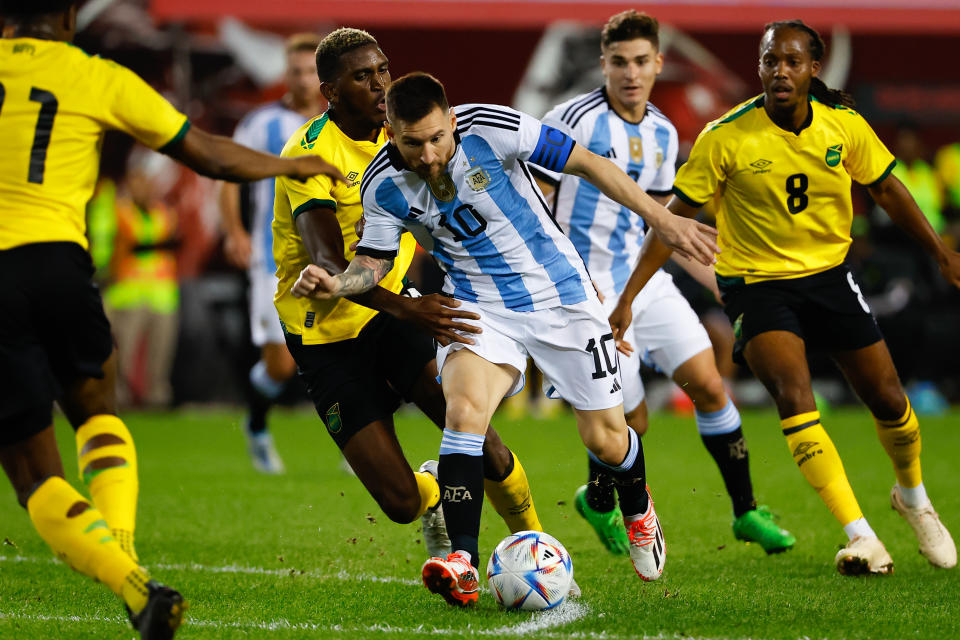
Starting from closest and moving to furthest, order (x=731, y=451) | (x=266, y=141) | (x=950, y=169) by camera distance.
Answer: (x=731, y=451) → (x=266, y=141) → (x=950, y=169)

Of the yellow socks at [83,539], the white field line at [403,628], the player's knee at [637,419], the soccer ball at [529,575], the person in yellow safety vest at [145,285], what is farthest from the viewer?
the person in yellow safety vest at [145,285]

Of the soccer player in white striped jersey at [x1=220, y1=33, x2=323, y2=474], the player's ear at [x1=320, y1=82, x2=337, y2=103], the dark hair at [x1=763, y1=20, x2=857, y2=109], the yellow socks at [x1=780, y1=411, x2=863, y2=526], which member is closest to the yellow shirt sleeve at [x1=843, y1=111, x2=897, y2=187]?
the dark hair at [x1=763, y1=20, x2=857, y2=109]

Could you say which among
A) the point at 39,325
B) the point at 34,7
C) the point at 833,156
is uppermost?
the point at 34,7

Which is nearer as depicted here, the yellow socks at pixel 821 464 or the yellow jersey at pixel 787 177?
the yellow socks at pixel 821 464

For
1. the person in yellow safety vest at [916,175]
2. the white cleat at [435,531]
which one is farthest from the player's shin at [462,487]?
the person in yellow safety vest at [916,175]

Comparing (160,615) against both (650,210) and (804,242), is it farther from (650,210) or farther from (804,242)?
(804,242)

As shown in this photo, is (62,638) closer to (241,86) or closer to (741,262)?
(741,262)

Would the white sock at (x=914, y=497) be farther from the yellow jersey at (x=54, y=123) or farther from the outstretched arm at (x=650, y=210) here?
the yellow jersey at (x=54, y=123)

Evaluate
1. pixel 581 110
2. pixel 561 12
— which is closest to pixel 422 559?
pixel 581 110

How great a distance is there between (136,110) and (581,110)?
3.19 metres

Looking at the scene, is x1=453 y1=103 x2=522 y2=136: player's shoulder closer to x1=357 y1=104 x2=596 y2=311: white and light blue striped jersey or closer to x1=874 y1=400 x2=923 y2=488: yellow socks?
x1=357 y1=104 x2=596 y2=311: white and light blue striped jersey

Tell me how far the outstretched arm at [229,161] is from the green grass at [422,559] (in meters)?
1.63

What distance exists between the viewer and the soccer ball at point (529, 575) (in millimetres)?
4848

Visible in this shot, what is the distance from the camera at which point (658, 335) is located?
6.83 m
